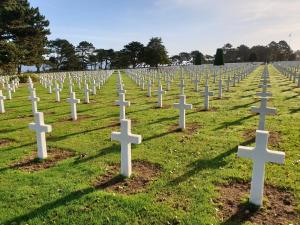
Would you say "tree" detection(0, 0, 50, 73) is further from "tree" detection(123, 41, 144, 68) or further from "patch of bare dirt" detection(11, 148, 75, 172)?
"tree" detection(123, 41, 144, 68)

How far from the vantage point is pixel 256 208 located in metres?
3.90

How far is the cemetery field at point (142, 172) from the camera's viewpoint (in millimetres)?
3871

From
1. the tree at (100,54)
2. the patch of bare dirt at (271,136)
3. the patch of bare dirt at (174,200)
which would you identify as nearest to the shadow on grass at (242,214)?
the patch of bare dirt at (174,200)

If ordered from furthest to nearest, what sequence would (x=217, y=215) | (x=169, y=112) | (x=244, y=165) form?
(x=169, y=112) < (x=244, y=165) < (x=217, y=215)

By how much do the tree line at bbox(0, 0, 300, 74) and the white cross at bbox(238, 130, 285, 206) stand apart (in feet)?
70.7

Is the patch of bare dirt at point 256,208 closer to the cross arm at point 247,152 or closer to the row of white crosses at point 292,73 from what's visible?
the cross arm at point 247,152

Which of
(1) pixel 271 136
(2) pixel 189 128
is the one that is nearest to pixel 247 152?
(1) pixel 271 136

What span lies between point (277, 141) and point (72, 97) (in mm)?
6077

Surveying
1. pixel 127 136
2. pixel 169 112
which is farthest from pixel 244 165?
pixel 169 112

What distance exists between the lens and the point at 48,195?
14.3 ft

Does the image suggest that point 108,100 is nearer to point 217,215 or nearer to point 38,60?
point 217,215

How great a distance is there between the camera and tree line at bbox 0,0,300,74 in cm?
2439

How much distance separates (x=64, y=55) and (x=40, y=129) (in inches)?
2560

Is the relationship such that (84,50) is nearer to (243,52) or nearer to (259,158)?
(243,52)
